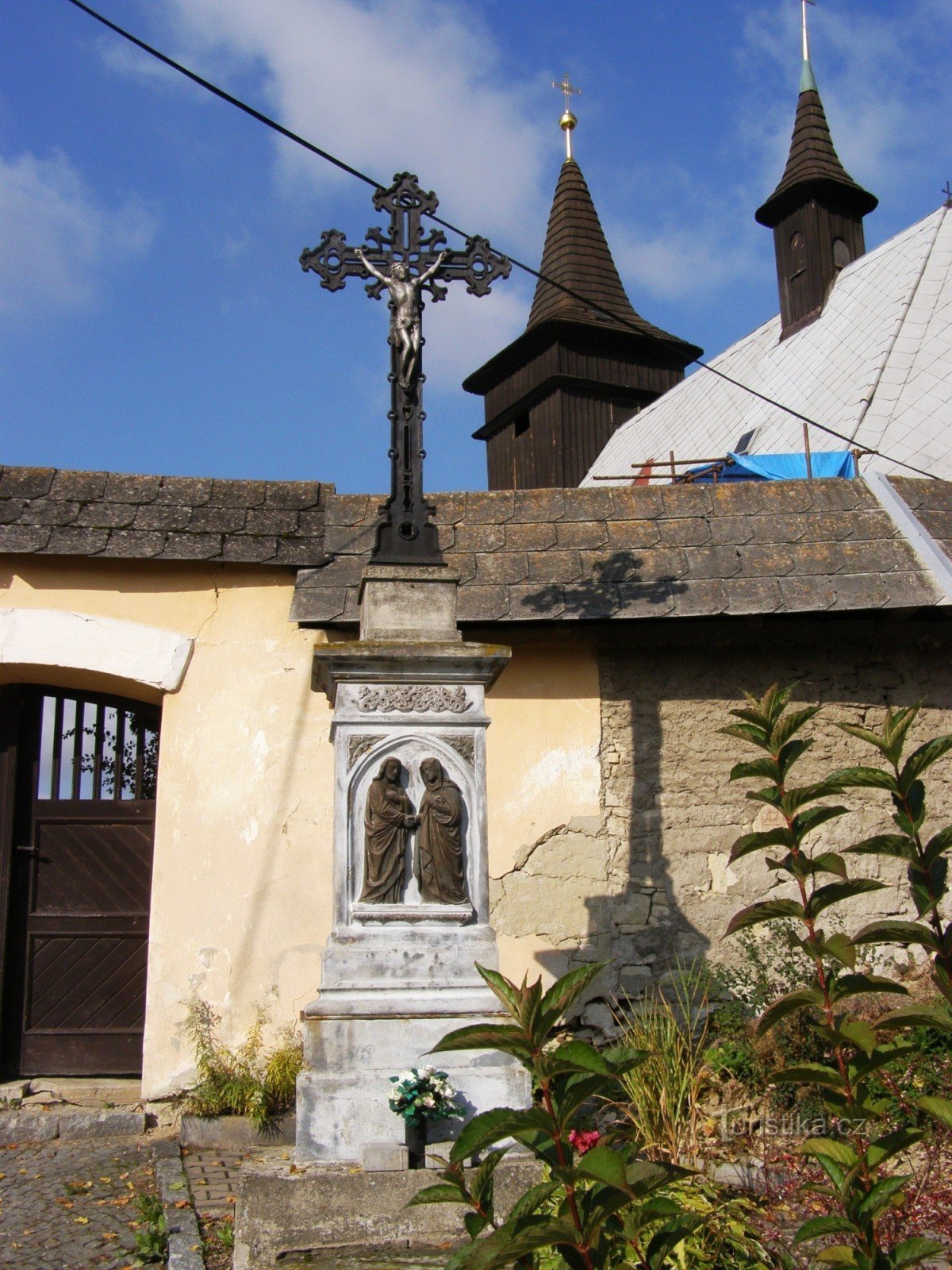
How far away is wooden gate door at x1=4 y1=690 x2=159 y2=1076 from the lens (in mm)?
7625

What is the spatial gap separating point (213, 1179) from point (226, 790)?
2330mm

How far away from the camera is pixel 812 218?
2120 cm

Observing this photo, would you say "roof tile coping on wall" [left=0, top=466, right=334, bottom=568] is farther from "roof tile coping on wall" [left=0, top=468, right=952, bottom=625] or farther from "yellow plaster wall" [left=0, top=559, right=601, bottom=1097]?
"yellow plaster wall" [left=0, top=559, right=601, bottom=1097]

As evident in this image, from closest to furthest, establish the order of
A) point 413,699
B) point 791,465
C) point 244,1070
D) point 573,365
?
1. point 413,699
2. point 244,1070
3. point 791,465
4. point 573,365

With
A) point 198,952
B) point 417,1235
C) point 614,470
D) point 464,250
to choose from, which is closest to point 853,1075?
point 417,1235

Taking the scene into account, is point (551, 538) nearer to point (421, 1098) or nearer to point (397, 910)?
point (397, 910)

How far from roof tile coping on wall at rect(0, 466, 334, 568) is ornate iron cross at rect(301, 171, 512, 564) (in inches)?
78.6

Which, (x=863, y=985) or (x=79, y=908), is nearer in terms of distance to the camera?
(x=863, y=985)

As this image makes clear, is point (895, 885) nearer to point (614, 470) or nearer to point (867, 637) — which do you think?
point (867, 637)

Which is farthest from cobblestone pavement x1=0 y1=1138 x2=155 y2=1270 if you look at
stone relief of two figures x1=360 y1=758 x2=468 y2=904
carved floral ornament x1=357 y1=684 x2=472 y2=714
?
carved floral ornament x1=357 y1=684 x2=472 y2=714

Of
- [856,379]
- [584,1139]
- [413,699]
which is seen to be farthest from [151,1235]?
[856,379]

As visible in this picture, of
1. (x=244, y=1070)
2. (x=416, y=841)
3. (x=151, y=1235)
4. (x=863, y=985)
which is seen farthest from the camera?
(x=244, y=1070)

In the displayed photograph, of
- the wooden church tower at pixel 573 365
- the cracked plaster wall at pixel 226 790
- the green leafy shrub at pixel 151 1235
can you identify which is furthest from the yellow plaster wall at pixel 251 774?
the wooden church tower at pixel 573 365

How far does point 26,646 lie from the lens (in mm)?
7457
